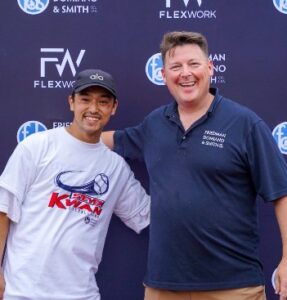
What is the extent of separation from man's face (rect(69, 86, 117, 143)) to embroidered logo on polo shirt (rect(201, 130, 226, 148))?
51 cm

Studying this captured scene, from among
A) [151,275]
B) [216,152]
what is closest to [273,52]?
[216,152]

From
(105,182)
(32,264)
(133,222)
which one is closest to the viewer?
(32,264)

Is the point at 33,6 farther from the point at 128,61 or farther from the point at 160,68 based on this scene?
the point at 160,68

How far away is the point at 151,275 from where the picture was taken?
235 centimetres

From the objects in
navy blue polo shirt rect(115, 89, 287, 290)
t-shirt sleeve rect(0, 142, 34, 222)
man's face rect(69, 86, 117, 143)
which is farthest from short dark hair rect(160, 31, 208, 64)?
t-shirt sleeve rect(0, 142, 34, 222)

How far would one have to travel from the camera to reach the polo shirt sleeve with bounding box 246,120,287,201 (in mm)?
2135

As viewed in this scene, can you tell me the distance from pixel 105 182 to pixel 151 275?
0.48 meters

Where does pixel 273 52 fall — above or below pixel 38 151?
above

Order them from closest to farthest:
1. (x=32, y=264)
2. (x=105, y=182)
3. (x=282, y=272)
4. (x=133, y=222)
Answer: (x=282, y=272) < (x=32, y=264) < (x=105, y=182) < (x=133, y=222)

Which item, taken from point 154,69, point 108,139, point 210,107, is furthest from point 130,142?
point 210,107

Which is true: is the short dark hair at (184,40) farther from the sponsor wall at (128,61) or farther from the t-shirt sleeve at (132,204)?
the t-shirt sleeve at (132,204)

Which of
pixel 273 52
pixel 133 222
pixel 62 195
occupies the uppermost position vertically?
pixel 273 52

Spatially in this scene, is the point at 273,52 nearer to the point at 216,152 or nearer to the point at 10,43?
the point at 216,152

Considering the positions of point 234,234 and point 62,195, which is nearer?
point 234,234
